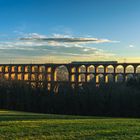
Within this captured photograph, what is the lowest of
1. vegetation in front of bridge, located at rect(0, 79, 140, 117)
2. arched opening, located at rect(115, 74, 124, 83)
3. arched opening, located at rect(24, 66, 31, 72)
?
vegetation in front of bridge, located at rect(0, 79, 140, 117)

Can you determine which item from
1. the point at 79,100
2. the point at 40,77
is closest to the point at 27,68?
the point at 40,77

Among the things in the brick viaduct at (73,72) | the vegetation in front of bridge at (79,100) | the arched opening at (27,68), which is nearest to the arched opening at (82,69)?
the brick viaduct at (73,72)

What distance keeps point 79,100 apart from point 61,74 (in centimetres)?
2706

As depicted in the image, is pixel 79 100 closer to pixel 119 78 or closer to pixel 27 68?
pixel 119 78

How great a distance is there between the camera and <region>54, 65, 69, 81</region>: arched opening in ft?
210

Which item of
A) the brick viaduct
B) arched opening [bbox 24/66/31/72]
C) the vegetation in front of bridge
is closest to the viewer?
the vegetation in front of bridge

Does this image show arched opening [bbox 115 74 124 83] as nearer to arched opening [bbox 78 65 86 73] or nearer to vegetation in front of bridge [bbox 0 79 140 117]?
arched opening [bbox 78 65 86 73]

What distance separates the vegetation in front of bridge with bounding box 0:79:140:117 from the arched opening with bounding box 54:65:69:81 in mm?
16516

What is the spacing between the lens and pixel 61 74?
66.8 metres

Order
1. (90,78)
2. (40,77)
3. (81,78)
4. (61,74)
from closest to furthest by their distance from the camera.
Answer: (90,78) → (81,78) → (40,77) → (61,74)

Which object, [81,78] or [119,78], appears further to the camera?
[81,78]

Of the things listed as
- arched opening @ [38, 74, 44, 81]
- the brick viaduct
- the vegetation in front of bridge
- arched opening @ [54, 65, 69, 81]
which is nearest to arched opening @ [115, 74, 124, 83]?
the brick viaduct

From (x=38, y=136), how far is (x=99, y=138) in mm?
1150

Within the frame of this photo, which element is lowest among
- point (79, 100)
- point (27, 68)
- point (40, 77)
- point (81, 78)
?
point (79, 100)
